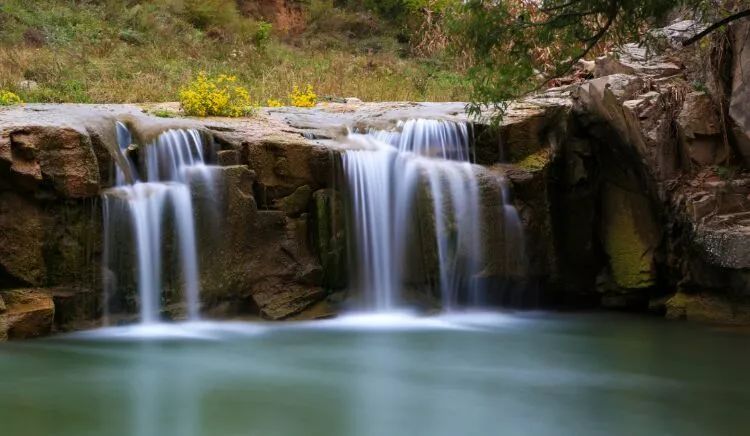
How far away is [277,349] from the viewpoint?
8.97 m

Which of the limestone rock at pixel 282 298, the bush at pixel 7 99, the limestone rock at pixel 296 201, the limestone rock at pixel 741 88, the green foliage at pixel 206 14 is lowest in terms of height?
the limestone rock at pixel 282 298

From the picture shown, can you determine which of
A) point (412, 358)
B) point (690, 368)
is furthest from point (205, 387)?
point (690, 368)

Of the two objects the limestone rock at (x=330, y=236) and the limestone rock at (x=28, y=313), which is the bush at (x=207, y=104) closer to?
the limestone rock at (x=330, y=236)

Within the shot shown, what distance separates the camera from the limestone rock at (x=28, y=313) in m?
9.18

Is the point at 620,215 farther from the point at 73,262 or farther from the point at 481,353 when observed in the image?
A: the point at 73,262

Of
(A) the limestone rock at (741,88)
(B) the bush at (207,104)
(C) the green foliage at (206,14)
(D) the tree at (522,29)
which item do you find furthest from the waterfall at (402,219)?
(C) the green foliage at (206,14)

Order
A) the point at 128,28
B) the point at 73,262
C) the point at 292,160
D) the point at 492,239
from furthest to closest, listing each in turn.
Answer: the point at 128,28
the point at 492,239
the point at 292,160
the point at 73,262

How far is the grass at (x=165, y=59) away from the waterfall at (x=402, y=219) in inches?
225

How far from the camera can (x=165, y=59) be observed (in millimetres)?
19984

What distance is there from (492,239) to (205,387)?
18.0 feet

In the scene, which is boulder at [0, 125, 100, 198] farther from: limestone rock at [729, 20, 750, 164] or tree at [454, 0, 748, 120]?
limestone rock at [729, 20, 750, 164]

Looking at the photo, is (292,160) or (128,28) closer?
(292,160)

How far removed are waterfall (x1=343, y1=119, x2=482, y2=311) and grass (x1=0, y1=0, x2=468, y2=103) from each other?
570cm

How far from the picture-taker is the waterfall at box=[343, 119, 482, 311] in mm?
11398
